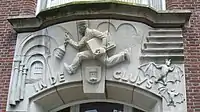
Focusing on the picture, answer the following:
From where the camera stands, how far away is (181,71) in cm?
713

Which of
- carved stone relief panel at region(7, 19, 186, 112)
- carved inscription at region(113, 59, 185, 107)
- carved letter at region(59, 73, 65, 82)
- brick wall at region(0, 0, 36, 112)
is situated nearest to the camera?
carved inscription at region(113, 59, 185, 107)

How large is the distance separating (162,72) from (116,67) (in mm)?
889

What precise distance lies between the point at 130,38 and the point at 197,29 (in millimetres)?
1514

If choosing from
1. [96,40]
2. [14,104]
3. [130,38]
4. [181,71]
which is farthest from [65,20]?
[181,71]

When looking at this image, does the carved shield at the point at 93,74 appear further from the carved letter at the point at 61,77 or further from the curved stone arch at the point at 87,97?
the carved letter at the point at 61,77

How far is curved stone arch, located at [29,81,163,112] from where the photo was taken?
23.2ft

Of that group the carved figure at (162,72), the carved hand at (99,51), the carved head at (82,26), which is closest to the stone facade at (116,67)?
the carved figure at (162,72)

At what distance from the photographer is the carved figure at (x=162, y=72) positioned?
7035mm

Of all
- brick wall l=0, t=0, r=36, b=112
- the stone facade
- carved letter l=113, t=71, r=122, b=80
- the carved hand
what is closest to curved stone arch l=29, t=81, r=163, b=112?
the stone facade

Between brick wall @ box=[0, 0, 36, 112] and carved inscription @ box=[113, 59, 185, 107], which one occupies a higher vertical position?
Answer: brick wall @ box=[0, 0, 36, 112]

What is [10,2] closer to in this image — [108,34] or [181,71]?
[108,34]

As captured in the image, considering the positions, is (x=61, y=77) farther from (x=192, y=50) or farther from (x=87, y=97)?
(x=192, y=50)

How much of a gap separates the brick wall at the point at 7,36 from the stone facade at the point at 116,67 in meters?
0.02

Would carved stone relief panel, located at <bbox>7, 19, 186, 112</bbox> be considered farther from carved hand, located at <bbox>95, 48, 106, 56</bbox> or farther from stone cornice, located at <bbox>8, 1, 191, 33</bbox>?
stone cornice, located at <bbox>8, 1, 191, 33</bbox>
